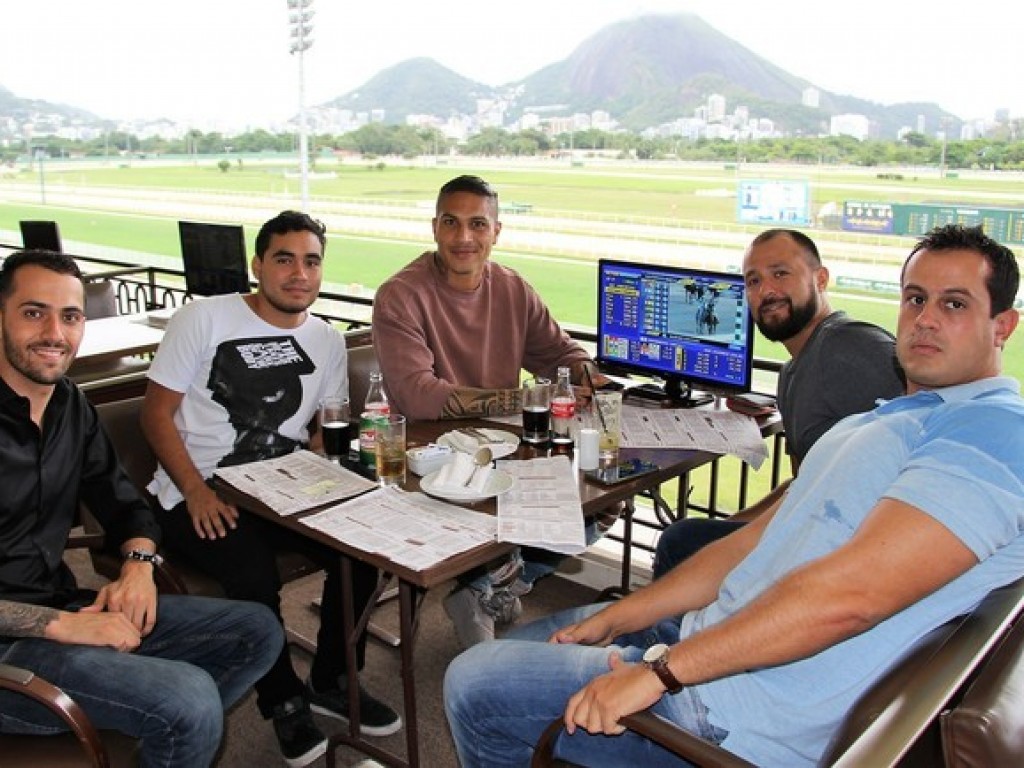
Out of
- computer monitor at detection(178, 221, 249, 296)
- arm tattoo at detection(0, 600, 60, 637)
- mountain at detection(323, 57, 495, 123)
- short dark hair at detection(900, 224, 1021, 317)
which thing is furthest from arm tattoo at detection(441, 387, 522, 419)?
mountain at detection(323, 57, 495, 123)

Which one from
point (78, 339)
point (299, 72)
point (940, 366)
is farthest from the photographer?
point (299, 72)

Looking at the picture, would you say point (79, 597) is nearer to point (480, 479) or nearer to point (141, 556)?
point (141, 556)

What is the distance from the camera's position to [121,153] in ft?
34.0

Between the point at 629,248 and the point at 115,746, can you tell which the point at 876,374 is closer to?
the point at 115,746

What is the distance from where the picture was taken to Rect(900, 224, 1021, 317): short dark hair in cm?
139

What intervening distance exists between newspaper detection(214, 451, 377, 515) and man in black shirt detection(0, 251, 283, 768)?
0.82ft

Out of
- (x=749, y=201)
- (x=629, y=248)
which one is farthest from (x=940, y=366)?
(x=629, y=248)

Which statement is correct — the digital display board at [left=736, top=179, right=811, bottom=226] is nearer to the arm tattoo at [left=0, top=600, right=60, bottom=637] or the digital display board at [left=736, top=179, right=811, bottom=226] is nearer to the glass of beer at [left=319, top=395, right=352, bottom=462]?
the glass of beer at [left=319, top=395, right=352, bottom=462]

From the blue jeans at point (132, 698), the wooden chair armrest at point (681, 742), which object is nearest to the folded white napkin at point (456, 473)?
the blue jeans at point (132, 698)

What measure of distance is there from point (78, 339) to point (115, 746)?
0.84 metres

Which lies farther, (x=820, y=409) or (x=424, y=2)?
(x=424, y=2)

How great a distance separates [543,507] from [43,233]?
4813 millimetres

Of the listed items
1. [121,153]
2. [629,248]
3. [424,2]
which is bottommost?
[629,248]

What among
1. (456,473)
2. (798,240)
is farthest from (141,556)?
(798,240)
